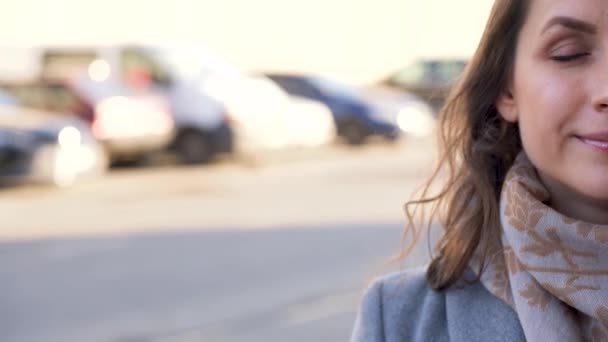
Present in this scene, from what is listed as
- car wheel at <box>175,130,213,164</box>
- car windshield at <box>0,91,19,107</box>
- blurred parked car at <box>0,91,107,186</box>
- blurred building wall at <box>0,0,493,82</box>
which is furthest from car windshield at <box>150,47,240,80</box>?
blurred building wall at <box>0,0,493,82</box>

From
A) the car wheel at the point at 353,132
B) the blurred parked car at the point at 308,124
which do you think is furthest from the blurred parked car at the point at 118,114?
the car wheel at the point at 353,132

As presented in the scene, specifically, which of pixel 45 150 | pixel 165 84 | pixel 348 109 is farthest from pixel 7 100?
pixel 348 109

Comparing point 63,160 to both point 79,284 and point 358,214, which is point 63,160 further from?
point 79,284

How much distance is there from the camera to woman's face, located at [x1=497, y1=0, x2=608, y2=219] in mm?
1980

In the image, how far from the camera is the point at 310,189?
51.7 ft

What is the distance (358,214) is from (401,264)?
10510 mm

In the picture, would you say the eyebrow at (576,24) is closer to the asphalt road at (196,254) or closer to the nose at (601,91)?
the nose at (601,91)

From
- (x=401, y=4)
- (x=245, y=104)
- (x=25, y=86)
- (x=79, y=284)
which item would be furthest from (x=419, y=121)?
(x=79, y=284)

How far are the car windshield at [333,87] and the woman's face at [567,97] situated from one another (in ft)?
69.8

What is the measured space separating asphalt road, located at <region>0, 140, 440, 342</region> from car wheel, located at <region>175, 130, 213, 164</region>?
736 mm

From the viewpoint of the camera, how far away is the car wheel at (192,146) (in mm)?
18344

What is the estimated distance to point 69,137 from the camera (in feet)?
51.1

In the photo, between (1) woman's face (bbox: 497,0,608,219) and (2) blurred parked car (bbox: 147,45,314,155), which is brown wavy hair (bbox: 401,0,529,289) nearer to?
(1) woman's face (bbox: 497,0,608,219)

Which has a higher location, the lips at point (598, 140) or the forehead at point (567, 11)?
the forehead at point (567, 11)
